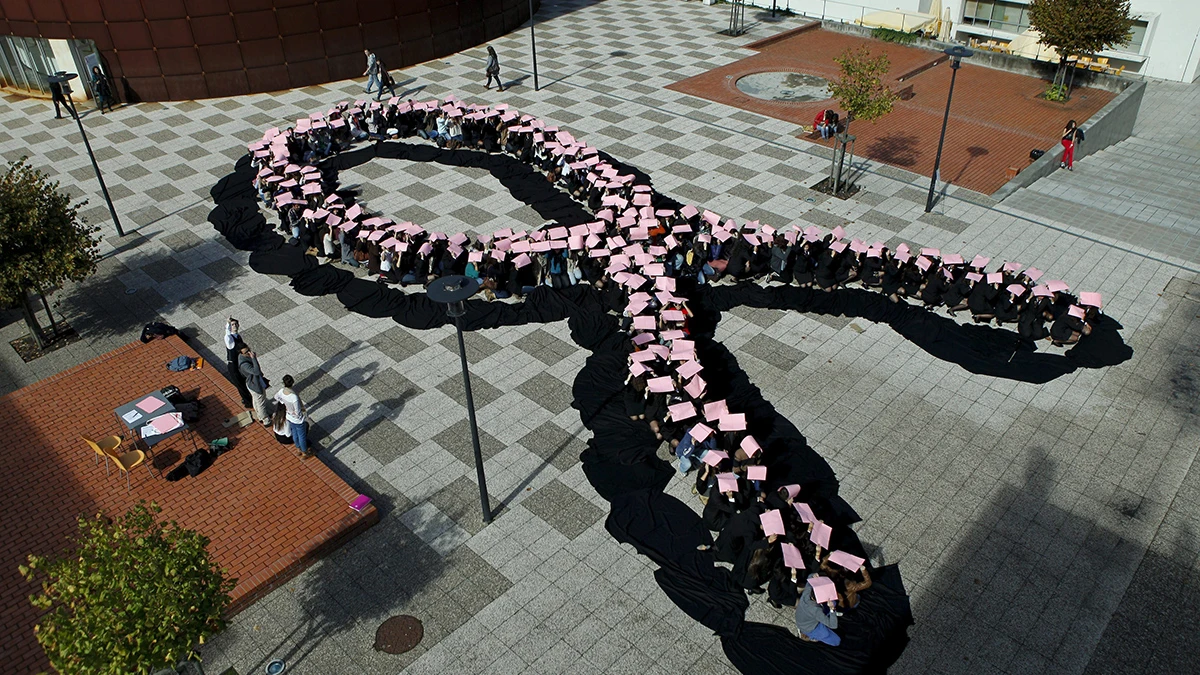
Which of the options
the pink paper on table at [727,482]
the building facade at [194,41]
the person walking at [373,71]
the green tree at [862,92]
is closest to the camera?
the pink paper on table at [727,482]

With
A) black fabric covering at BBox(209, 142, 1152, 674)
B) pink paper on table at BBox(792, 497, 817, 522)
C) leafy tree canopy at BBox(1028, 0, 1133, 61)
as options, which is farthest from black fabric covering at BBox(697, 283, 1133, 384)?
leafy tree canopy at BBox(1028, 0, 1133, 61)

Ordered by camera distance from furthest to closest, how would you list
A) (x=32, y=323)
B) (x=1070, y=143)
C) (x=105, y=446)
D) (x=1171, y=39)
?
(x=1171, y=39) → (x=1070, y=143) → (x=32, y=323) → (x=105, y=446)

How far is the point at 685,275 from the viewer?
19875 millimetres

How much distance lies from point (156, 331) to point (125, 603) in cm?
1068

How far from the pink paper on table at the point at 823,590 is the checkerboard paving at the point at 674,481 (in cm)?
120

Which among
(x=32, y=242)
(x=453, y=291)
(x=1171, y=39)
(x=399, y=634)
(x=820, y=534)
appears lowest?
(x=399, y=634)

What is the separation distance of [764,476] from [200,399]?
36.3ft

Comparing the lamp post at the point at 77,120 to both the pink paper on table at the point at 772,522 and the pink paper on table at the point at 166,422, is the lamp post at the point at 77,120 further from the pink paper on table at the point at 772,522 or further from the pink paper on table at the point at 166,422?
the pink paper on table at the point at 772,522

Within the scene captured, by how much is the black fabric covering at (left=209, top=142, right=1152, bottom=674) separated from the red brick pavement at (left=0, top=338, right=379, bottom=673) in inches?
164

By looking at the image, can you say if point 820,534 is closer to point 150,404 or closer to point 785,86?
point 150,404

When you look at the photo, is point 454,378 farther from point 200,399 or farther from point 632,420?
point 200,399

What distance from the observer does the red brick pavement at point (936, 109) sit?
87.3 ft

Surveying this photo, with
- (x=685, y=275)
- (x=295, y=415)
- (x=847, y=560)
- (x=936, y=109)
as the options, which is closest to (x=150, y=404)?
(x=295, y=415)

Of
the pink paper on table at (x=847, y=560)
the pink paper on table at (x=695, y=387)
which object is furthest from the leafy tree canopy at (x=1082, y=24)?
the pink paper on table at (x=847, y=560)
